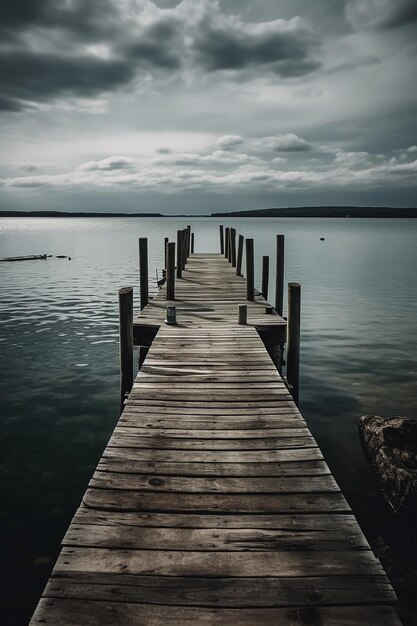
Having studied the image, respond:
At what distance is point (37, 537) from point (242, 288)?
10564 millimetres

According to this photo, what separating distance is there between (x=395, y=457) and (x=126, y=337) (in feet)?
16.1

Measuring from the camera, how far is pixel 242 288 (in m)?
14.9

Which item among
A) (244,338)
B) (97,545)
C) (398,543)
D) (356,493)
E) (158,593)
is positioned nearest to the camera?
(158,593)

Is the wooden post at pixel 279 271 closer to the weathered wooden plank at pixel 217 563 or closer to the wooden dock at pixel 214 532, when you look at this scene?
the wooden dock at pixel 214 532

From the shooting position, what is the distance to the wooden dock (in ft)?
8.10

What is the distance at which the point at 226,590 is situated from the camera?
2.58m

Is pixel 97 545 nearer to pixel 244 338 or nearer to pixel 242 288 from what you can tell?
pixel 244 338

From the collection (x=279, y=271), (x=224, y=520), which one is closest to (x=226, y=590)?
(x=224, y=520)

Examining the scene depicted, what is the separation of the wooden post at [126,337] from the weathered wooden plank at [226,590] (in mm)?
4964

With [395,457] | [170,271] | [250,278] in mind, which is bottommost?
[395,457]

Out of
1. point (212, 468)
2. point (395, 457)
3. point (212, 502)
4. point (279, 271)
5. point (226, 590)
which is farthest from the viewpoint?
point (279, 271)

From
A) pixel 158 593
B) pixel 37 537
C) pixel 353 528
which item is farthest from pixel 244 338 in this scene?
pixel 158 593

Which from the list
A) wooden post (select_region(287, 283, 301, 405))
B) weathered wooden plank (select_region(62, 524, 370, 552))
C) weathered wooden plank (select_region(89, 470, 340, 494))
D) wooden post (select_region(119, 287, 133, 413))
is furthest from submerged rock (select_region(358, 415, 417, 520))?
wooden post (select_region(119, 287, 133, 413))

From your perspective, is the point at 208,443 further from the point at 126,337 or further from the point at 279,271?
the point at 279,271
